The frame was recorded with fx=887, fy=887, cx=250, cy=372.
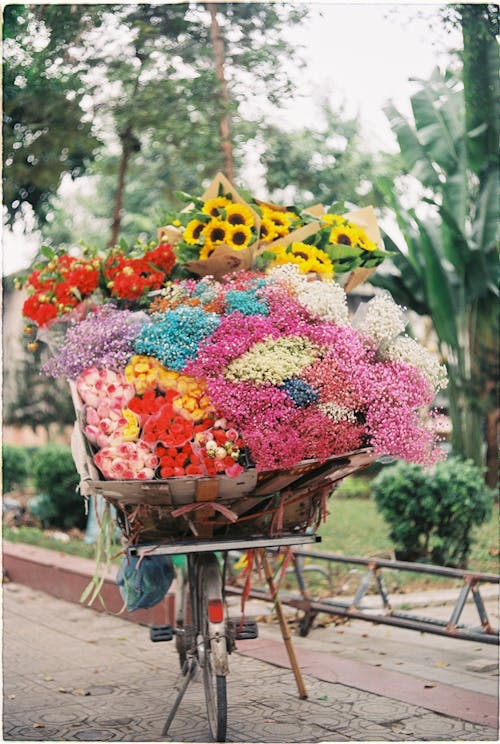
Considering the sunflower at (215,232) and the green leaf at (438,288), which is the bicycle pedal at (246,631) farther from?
the green leaf at (438,288)

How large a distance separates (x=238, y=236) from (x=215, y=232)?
128 millimetres

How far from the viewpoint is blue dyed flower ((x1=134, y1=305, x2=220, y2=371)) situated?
3.78 metres

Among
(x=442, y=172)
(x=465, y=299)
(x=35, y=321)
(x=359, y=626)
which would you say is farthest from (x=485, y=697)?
(x=442, y=172)

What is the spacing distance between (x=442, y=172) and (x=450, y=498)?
4.56 metres

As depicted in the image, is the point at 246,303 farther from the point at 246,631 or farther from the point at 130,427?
the point at 246,631

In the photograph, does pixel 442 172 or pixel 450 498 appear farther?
pixel 442 172

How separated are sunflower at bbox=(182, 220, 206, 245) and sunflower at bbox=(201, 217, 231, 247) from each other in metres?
0.05

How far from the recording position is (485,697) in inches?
189

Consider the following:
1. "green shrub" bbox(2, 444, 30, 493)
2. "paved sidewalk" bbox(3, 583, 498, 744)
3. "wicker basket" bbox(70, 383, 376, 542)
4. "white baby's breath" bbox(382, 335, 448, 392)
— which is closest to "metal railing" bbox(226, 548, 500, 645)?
"paved sidewalk" bbox(3, 583, 498, 744)

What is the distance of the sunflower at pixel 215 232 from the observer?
4371mm

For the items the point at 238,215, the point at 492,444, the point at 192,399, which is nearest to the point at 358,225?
the point at 238,215

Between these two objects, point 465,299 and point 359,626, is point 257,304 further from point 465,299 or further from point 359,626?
point 465,299

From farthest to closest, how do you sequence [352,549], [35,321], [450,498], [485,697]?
[352,549] < [450,498] < [485,697] < [35,321]

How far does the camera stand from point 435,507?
8414 mm
